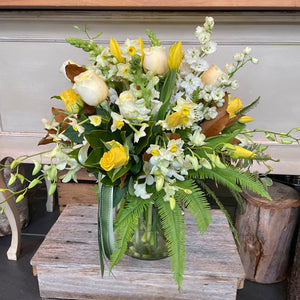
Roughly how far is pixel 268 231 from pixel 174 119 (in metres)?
0.90

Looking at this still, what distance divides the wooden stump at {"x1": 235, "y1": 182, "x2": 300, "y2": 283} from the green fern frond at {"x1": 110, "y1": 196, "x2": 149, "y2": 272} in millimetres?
751

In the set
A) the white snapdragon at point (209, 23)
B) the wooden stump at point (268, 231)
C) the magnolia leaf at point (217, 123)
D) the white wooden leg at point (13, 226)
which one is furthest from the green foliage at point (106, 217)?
the white wooden leg at point (13, 226)

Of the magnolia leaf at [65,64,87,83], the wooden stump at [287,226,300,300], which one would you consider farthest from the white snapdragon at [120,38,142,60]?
the wooden stump at [287,226,300,300]

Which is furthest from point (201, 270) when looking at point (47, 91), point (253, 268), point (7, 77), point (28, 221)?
point (28, 221)

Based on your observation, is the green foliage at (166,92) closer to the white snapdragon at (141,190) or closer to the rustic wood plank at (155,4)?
the white snapdragon at (141,190)

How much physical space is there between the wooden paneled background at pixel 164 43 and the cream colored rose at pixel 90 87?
0.54 meters

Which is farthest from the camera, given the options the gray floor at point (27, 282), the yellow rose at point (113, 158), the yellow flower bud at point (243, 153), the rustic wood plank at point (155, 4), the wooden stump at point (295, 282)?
the gray floor at point (27, 282)

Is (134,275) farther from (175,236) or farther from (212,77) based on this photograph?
(212,77)

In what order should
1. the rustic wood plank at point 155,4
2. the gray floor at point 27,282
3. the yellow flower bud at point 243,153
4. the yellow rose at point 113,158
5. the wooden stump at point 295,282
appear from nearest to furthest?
the yellow rose at point 113,158 < the yellow flower bud at point 243,153 < the rustic wood plank at point 155,4 < the wooden stump at point 295,282 < the gray floor at point 27,282

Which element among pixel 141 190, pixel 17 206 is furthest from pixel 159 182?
pixel 17 206

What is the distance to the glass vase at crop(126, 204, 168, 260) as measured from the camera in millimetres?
781

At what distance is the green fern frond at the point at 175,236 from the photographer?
0.63 meters

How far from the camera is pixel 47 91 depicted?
46.9 inches

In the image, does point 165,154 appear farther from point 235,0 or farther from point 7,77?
Answer: point 7,77
